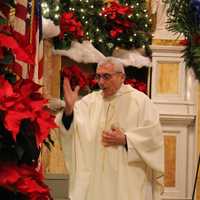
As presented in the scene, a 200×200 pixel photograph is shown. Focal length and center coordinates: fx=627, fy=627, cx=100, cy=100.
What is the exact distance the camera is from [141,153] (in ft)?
17.0

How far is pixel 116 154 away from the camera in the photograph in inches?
206

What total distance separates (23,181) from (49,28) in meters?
6.04

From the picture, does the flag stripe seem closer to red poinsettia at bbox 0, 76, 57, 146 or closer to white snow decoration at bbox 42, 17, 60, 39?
red poinsettia at bbox 0, 76, 57, 146

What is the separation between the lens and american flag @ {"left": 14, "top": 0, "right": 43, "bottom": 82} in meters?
2.49

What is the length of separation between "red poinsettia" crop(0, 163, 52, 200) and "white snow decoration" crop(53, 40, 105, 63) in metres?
6.59

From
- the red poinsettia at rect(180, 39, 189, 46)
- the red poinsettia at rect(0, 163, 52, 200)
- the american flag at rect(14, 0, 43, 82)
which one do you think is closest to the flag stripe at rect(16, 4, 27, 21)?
the american flag at rect(14, 0, 43, 82)

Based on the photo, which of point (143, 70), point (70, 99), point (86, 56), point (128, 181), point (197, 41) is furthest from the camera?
point (143, 70)

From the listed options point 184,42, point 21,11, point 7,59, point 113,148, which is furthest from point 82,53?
point 7,59

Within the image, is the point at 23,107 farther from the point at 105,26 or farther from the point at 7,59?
the point at 105,26

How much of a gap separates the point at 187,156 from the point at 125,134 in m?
3.18

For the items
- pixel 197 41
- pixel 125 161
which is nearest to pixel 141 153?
pixel 125 161

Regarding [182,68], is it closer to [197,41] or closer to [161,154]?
[197,41]

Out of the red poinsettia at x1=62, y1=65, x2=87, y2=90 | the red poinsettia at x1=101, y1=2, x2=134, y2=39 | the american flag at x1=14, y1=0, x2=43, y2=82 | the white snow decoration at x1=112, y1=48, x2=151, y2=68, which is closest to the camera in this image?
the american flag at x1=14, y1=0, x2=43, y2=82

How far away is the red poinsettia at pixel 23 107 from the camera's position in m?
2.08
